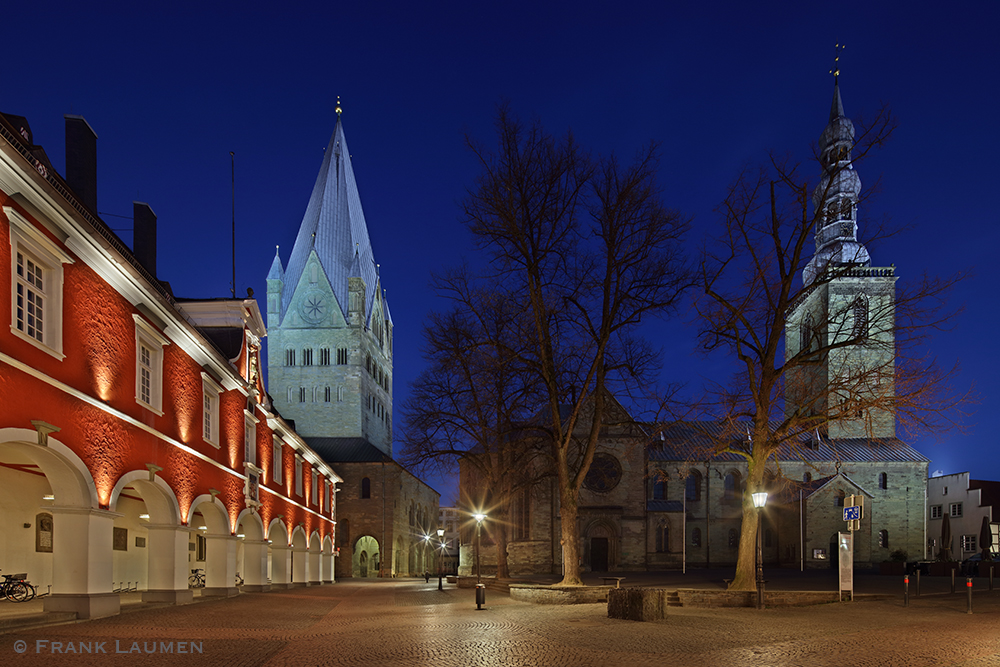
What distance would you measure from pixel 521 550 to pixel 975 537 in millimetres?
37137

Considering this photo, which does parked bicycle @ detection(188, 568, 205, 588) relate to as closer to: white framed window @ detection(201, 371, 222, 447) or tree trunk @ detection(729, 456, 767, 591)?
white framed window @ detection(201, 371, 222, 447)

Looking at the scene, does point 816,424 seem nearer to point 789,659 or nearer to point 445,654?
point 789,659

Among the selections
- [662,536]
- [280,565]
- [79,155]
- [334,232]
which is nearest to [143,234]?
[79,155]

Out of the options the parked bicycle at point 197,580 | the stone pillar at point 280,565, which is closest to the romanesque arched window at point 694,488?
the stone pillar at point 280,565

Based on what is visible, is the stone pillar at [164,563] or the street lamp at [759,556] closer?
the stone pillar at [164,563]

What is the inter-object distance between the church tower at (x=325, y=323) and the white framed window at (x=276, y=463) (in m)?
39.2

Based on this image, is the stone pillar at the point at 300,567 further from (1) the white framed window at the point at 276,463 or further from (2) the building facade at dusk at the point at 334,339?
(2) the building facade at dusk at the point at 334,339

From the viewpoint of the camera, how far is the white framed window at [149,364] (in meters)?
16.8

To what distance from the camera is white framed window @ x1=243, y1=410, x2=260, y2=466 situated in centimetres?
2645

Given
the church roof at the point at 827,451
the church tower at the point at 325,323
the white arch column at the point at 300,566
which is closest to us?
the white arch column at the point at 300,566

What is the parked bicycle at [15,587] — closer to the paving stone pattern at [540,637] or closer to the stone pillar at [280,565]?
the paving stone pattern at [540,637]

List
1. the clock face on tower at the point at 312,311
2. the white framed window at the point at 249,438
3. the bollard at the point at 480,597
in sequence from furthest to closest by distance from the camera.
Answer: the clock face on tower at the point at 312,311, the white framed window at the point at 249,438, the bollard at the point at 480,597

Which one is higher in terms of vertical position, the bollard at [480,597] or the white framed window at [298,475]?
the white framed window at [298,475]

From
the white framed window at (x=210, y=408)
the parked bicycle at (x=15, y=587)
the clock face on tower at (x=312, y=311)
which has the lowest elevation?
the parked bicycle at (x=15, y=587)
